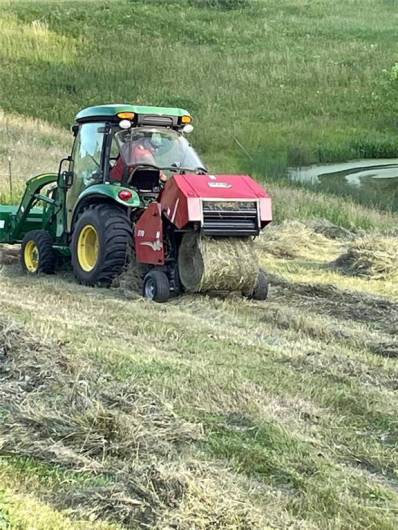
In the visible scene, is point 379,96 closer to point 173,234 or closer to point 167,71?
point 167,71

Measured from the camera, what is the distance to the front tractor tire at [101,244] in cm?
999

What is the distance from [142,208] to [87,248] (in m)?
0.88

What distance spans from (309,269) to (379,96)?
78.5 feet

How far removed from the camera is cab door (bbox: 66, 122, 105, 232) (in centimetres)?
1078

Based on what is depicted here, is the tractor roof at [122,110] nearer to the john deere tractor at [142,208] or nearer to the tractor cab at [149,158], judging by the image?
the john deere tractor at [142,208]

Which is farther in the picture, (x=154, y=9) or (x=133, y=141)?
(x=154, y=9)

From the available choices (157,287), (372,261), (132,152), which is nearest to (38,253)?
(132,152)

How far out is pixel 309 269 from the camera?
483 inches

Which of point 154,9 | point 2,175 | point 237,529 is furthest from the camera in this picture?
point 154,9

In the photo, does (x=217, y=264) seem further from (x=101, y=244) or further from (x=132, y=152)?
(x=132, y=152)

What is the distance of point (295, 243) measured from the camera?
14328 mm

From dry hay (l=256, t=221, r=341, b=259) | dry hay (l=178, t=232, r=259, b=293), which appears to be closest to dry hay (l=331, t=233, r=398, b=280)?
dry hay (l=256, t=221, r=341, b=259)

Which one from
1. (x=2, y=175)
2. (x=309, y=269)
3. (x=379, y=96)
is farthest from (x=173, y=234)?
(x=379, y=96)

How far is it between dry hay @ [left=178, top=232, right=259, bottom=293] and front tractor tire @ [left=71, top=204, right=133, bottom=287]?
698 millimetres
